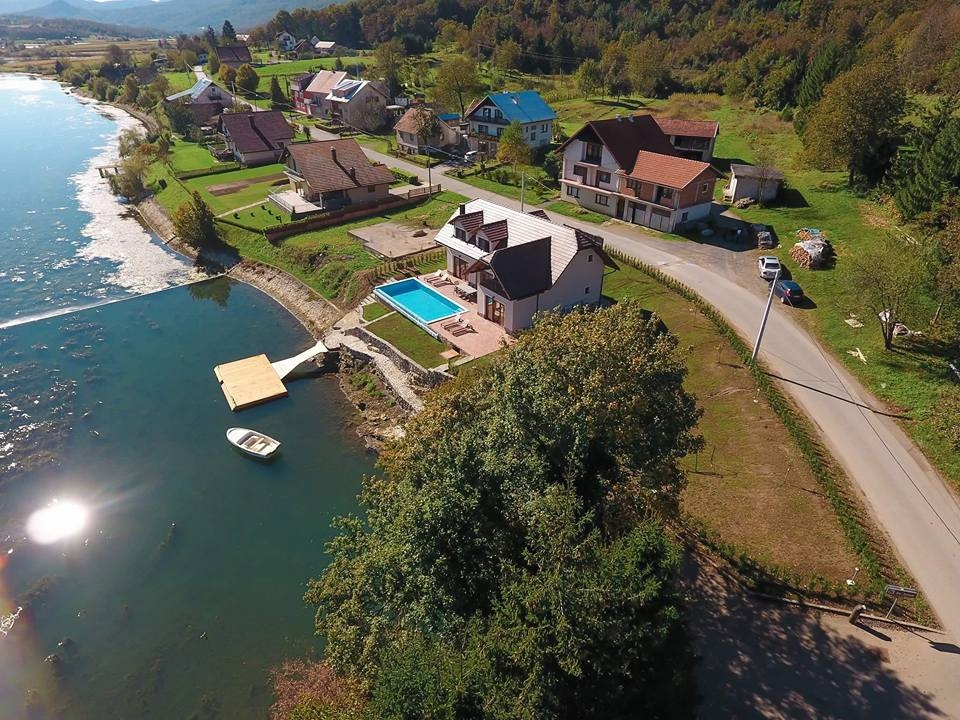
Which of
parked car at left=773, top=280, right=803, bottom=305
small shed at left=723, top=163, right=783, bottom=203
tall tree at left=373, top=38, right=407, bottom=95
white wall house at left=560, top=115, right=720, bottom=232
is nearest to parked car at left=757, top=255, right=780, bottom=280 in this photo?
parked car at left=773, top=280, right=803, bottom=305

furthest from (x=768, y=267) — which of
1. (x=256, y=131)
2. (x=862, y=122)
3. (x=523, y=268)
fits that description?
(x=256, y=131)

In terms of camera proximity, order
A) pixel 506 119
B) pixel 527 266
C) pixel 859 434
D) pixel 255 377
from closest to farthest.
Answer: pixel 859 434 < pixel 527 266 < pixel 255 377 < pixel 506 119

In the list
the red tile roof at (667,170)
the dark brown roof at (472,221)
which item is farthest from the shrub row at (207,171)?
the red tile roof at (667,170)

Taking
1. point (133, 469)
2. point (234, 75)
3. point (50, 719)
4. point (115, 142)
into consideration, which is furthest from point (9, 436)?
point (234, 75)

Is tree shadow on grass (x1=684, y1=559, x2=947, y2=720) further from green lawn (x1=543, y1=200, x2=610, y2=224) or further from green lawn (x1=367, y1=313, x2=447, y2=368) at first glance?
green lawn (x1=543, y1=200, x2=610, y2=224)

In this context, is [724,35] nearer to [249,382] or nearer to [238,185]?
[238,185]

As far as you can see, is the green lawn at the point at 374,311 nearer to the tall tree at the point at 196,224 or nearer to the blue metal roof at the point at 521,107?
the tall tree at the point at 196,224

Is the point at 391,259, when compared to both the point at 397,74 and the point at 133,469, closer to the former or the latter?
the point at 133,469
